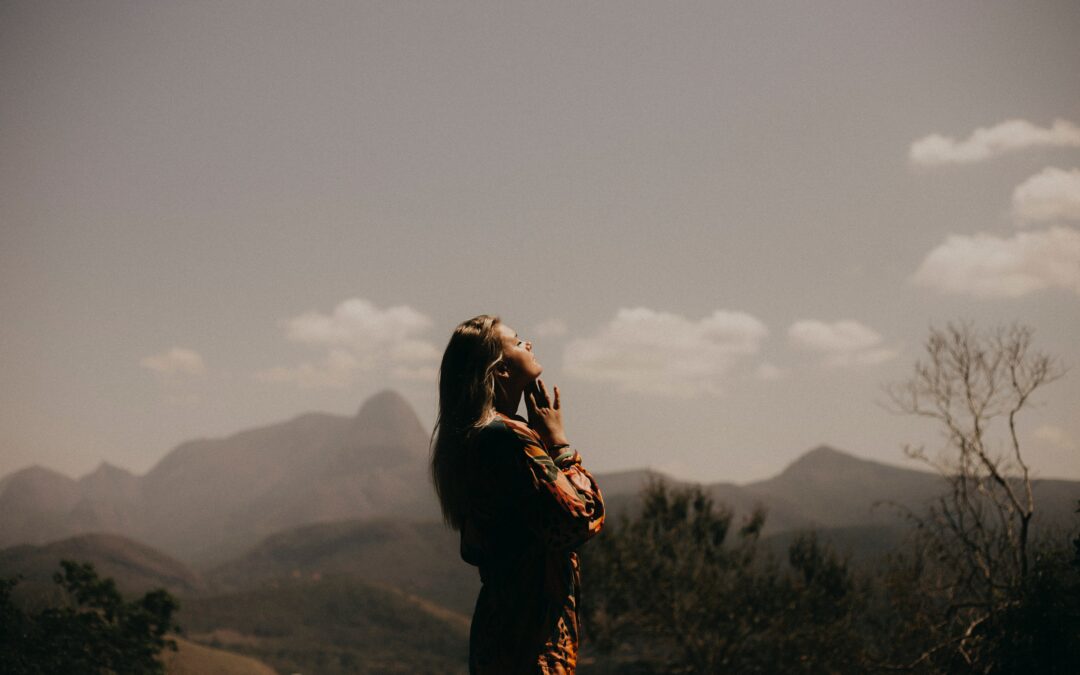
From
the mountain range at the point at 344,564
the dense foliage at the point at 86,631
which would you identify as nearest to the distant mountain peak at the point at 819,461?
the mountain range at the point at 344,564

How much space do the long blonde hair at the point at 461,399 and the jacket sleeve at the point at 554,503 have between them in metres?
0.17

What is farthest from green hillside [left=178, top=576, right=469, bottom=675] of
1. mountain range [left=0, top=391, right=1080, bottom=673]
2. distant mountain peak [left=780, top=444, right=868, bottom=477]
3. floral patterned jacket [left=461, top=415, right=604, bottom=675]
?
distant mountain peak [left=780, top=444, right=868, bottom=477]

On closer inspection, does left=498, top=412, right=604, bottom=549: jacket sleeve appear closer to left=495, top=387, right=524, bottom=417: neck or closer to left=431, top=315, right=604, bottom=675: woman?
left=431, top=315, right=604, bottom=675: woman

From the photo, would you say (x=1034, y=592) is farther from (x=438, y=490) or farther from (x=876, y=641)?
(x=876, y=641)

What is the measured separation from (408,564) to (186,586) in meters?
36.0

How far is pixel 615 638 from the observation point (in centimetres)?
2861

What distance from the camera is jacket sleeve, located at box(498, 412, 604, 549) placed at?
245 centimetres

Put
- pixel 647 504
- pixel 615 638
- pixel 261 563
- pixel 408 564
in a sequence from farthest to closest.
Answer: pixel 261 563
pixel 408 564
pixel 647 504
pixel 615 638

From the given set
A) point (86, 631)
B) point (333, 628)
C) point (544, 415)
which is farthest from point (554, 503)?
point (333, 628)

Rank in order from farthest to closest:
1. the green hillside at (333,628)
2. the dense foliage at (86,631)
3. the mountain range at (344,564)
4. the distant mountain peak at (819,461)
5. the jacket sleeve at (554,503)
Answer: the distant mountain peak at (819,461)
the green hillside at (333,628)
the mountain range at (344,564)
the dense foliage at (86,631)
the jacket sleeve at (554,503)

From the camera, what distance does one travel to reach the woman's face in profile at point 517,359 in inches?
105

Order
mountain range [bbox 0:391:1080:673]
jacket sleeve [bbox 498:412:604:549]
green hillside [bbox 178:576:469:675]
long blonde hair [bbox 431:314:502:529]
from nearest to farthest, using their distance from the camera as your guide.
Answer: jacket sleeve [bbox 498:412:604:549] < long blonde hair [bbox 431:314:502:529] < mountain range [bbox 0:391:1080:673] < green hillside [bbox 178:576:469:675]

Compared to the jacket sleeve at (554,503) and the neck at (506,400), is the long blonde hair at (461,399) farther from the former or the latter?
the jacket sleeve at (554,503)

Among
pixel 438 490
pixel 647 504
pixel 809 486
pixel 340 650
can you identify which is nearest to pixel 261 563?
pixel 340 650
